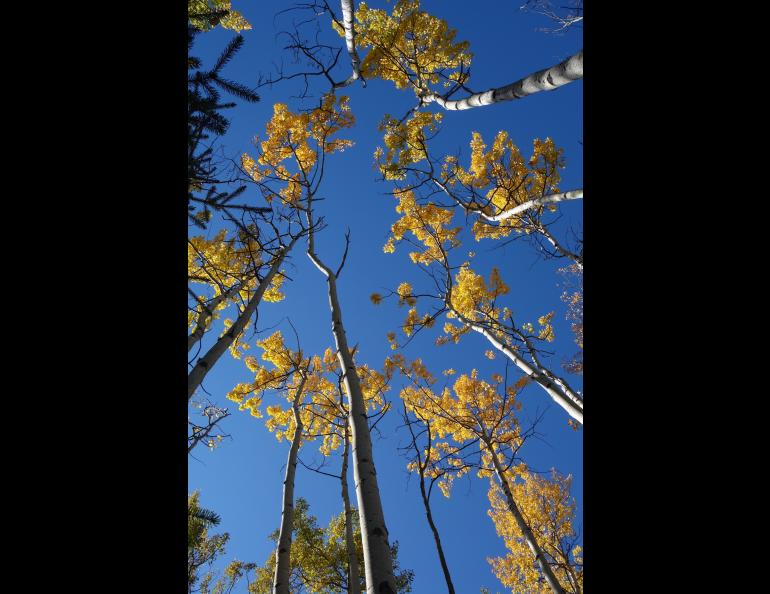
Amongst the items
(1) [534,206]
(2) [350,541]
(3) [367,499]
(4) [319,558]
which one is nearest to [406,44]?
(1) [534,206]

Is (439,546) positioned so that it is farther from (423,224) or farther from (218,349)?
(423,224)

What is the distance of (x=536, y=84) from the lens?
13.4ft

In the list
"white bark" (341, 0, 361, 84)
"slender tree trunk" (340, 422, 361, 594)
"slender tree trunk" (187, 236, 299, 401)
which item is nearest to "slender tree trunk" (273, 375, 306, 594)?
"slender tree trunk" (340, 422, 361, 594)

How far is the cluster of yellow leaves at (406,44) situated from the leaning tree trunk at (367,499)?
4.57m

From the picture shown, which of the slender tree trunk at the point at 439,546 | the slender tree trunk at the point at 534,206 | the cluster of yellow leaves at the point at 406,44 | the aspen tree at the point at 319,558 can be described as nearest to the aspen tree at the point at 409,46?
the cluster of yellow leaves at the point at 406,44

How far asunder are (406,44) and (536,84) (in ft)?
12.0

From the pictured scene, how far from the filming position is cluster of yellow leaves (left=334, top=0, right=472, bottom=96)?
22.1ft

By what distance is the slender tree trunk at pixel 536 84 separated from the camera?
3.51m

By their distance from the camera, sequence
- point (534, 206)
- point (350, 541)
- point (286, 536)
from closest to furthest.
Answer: point (286, 536) → point (534, 206) → point (350, 541)

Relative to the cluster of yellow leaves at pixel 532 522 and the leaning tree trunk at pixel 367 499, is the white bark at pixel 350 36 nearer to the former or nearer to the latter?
the leaning tree trunk at pixel 367 499

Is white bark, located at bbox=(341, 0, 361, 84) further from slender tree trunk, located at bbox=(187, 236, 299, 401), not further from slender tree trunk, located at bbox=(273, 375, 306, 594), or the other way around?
slender tree trunk, located at bbox=(273, 375, 306, 594)

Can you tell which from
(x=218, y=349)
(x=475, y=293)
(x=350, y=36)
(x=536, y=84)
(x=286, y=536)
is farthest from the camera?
(x=475, y=293)
